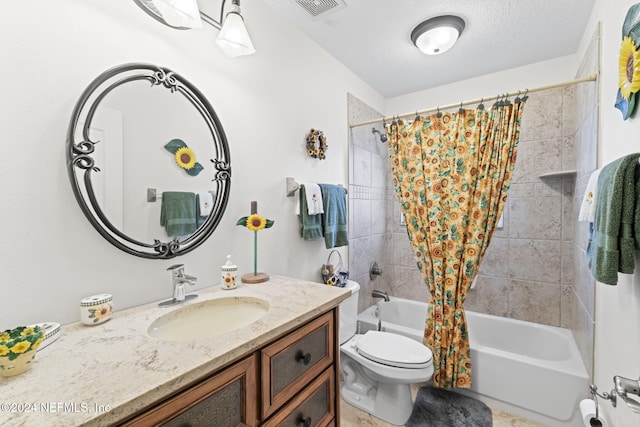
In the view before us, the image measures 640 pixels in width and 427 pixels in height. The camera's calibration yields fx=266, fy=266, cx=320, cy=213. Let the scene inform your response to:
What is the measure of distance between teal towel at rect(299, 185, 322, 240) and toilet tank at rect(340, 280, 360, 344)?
1.51 ft

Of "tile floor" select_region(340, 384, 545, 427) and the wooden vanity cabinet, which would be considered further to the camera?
"tile floor" select_region(340, 384, 545, 427)

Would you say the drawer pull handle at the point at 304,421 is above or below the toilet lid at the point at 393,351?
above

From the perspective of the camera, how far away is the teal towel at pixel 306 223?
1698 mm

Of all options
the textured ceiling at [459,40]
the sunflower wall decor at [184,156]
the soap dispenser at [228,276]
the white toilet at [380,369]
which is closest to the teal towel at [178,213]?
the sunflower wall decor at [184,156]

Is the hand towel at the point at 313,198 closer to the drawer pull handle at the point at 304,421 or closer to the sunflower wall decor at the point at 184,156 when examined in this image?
the sunflower wall decor at the point at 184,156

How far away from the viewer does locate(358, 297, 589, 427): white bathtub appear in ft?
5.24

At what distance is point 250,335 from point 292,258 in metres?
0.97

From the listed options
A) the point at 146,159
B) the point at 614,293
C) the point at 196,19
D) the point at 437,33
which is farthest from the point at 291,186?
the point at 614,293

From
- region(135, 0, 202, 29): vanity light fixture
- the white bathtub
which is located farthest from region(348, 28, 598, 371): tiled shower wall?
region(135, 0, 202, 29): vanity light fixture

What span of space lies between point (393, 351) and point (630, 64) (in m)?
1.73

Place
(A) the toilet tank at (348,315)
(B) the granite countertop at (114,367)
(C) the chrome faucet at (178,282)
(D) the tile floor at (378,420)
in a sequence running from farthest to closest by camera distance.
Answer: (A) the toilet tank at (348,315) → (D) the tile floor at (378,420) → (C) the chrome faucet at (178,282) → (B) the granite countertop at (114,367)

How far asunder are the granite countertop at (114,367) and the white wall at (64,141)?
153 millimetres

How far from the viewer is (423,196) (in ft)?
6.36

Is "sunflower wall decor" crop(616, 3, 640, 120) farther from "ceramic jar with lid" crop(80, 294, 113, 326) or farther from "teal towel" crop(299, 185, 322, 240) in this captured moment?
"ceramic jar with lid" crop(80, 294, 113, 326)
